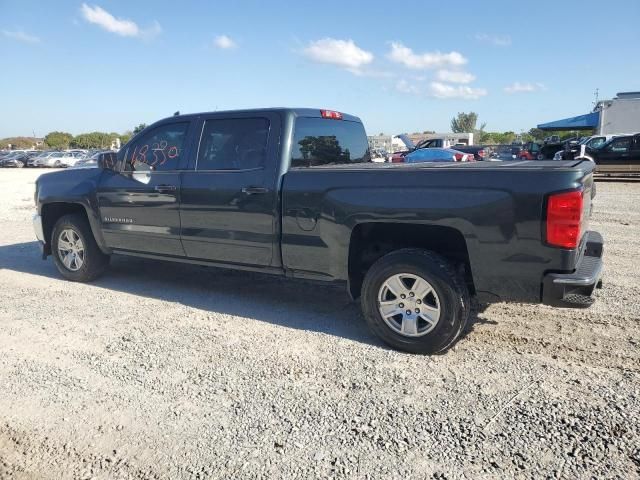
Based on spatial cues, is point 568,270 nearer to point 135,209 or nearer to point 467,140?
point 135,209

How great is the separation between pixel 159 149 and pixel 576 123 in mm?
34037

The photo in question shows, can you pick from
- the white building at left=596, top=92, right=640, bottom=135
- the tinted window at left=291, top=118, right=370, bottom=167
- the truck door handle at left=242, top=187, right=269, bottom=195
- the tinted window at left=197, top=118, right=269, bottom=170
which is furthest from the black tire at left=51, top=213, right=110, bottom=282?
the white building at left=596, top=92, right=640, bottom=135

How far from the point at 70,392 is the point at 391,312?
7.55ft

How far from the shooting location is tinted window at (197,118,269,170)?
15.4 ft

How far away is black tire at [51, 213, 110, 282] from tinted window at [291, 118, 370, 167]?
9.44 ft

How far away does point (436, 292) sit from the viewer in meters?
3.74

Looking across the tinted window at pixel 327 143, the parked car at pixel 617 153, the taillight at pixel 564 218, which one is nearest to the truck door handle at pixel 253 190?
the tinted window at pixel 327 143

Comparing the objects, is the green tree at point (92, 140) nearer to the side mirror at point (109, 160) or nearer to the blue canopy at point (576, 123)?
the blue canopy at point (576, 123)

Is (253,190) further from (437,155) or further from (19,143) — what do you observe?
(19,143)

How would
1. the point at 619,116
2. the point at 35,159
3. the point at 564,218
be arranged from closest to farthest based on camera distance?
the point at 564,218 → the point at 619,116 → the point at 35,159

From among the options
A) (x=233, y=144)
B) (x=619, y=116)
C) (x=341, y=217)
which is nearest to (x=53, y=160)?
(x=619, y=116)

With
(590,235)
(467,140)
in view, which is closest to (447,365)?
(590,235)

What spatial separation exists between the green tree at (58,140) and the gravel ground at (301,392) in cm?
10307

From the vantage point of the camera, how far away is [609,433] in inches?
110
